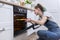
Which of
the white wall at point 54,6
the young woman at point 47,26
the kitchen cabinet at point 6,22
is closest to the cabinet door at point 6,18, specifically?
the kitchen cabinet at point 6,22

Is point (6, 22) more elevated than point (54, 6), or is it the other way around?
point (54, 6)

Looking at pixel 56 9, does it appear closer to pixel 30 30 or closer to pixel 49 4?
pixel 49 4

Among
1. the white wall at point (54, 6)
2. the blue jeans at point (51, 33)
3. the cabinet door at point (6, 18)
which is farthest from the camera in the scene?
the white wall at point (54, 6)

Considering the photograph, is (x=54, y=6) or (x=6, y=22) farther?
(x=54, y=6)

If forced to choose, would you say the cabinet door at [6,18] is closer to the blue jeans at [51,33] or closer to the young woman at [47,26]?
the young woman at [47,26]

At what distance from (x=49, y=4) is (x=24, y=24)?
2018 mm

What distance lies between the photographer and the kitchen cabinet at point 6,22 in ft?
5.57

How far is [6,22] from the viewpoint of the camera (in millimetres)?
1827

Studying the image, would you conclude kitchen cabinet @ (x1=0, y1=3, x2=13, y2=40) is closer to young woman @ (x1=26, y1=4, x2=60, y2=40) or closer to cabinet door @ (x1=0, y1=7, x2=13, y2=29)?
cabinet door @ (x1=0, y1=7, x2=13, y2=29)

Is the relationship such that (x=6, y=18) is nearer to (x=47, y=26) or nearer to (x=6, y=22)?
(x=6, y=22)

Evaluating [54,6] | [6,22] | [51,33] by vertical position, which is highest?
[54,6]

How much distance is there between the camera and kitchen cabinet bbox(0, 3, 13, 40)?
170cm

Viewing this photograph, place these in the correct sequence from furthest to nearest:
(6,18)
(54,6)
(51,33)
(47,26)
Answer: (54,6) < (47,26) < (51,33) < (6,18)

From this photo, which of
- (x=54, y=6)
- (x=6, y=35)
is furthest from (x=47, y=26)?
(x=54, y=6)
